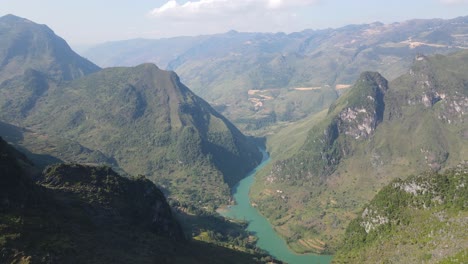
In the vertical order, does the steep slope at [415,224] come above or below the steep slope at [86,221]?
below

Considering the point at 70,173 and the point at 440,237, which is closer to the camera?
the point at 440,237

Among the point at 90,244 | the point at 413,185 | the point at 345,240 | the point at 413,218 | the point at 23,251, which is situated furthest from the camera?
the point at 345,240

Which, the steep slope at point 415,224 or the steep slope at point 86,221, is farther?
the steep slope at point 415,224

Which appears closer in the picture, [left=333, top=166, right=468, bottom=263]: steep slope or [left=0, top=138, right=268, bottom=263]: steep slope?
[left=0, top=138, right=268, bottom=263]: steep slope

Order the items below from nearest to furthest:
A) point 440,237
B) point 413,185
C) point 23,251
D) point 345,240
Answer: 1. point 23,251
2. point 440,237
3. point 413,185
4. point 345,240

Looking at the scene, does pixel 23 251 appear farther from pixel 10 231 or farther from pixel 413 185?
pixel 413 185

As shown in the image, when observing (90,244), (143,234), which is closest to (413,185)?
(143,234)
